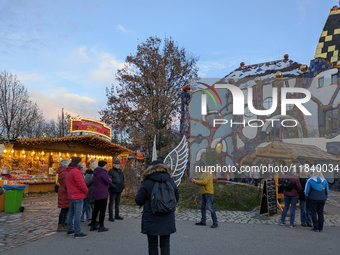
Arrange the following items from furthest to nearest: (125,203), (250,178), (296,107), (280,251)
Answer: (250,178), (296,107), (125,203), (280,251)

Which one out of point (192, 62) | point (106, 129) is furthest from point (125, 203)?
point (192, 62)

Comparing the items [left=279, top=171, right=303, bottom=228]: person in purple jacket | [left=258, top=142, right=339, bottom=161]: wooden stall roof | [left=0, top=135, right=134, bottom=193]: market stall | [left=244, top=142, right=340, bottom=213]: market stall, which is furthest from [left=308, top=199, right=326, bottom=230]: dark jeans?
[left=0, top=135, right=134, bottom=193]: market stall

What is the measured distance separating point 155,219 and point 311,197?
5.14 metres

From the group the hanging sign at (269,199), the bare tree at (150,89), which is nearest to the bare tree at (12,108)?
the bare tree at (150,89)

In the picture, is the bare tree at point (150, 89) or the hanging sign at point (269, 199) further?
the bare tree at point (150, 89)

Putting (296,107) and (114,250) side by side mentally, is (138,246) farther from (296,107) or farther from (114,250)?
(296,107)

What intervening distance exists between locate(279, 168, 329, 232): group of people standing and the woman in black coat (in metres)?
4.82

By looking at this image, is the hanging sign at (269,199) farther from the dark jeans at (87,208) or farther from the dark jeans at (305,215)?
the dark jeans at (87,208)

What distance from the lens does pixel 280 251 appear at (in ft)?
17.0

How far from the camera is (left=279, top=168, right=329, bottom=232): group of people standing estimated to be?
695 centimetres

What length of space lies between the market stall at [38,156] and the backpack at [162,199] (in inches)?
434

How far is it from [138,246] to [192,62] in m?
21.0

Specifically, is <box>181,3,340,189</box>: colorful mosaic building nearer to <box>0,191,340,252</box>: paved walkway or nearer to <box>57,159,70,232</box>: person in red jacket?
<box>0,191,340,252</box>: paved walkway

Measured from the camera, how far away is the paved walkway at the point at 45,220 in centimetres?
575
